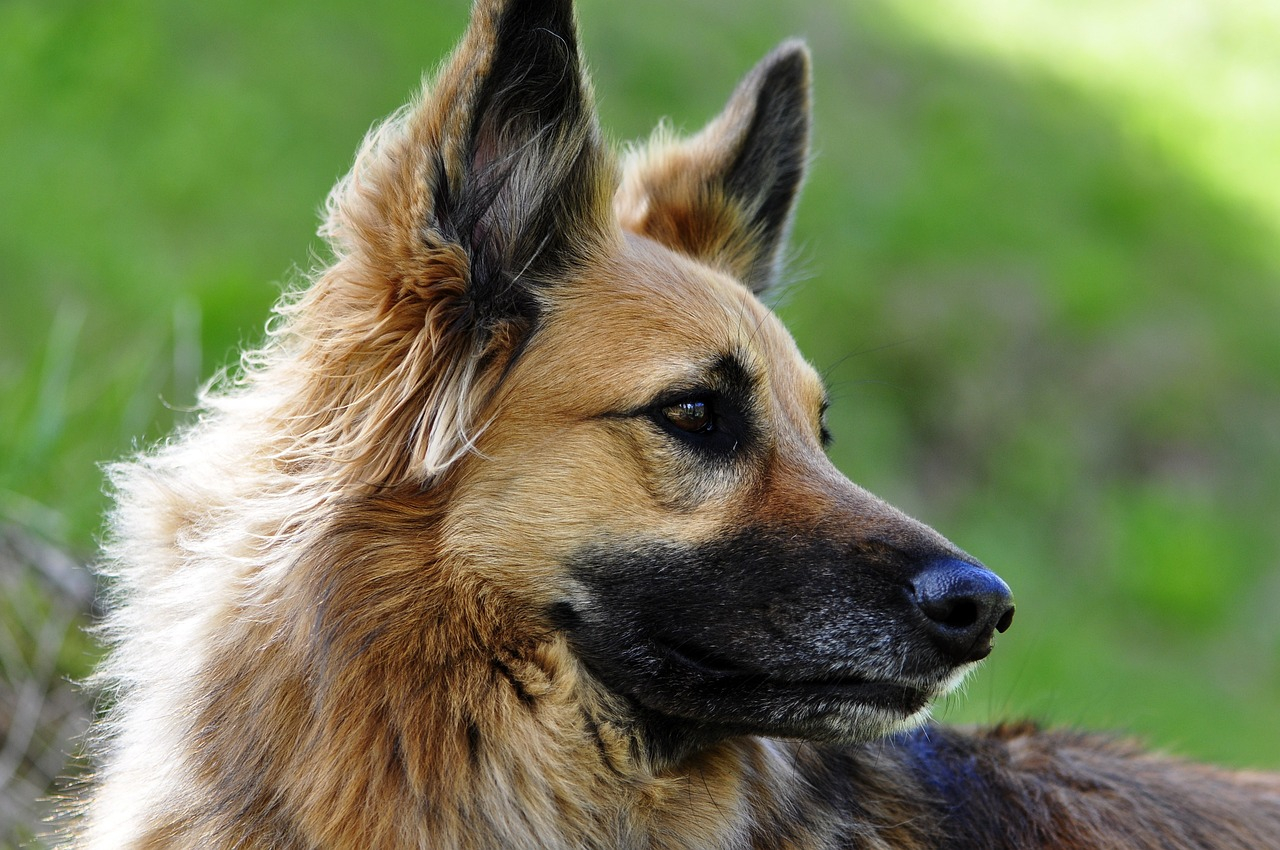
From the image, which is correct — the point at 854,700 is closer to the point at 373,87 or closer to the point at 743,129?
the point at 743,129

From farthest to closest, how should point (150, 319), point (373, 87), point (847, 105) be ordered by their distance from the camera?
point (847, 105) → point (373, 87) → point (150, 319)

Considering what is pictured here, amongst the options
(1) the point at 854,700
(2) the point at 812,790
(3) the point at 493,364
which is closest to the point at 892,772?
(2) the point at 812,790

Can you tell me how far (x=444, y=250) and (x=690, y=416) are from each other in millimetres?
728

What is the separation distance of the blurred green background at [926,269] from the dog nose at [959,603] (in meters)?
2.34

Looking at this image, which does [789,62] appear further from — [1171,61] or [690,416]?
[1171,61]

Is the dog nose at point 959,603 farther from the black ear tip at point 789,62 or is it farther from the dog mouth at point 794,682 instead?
the black ear tip at point 789,62

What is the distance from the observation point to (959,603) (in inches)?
116

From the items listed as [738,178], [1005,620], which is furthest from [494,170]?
[1005,620]

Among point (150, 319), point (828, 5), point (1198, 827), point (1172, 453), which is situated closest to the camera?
point (1198, 827)

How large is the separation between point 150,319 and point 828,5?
848 cm

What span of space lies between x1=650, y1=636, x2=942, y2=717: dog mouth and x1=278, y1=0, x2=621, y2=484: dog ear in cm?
75

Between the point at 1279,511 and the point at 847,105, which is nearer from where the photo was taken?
the point at 1279,511

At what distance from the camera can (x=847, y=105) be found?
11766 mm

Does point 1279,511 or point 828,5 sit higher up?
point 828,5
